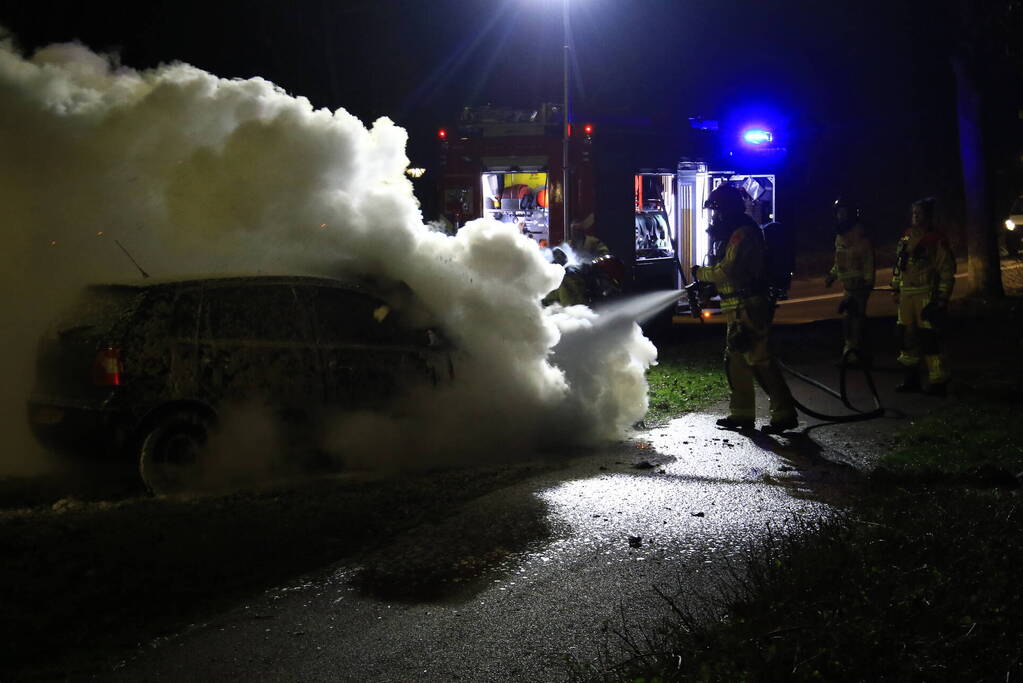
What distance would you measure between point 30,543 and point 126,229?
355 centimetres

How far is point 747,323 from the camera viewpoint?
8.80 meters

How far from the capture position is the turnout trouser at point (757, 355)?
8789 millimetres

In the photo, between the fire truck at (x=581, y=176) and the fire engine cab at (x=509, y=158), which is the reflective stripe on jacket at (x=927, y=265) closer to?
the fire truck at (x=581, y=176)

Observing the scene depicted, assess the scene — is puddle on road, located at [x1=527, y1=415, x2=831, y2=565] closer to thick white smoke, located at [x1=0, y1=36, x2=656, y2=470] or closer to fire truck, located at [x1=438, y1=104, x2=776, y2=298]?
thick white smoke, located at [x1=0, y1=36, x2=656, y2=470]

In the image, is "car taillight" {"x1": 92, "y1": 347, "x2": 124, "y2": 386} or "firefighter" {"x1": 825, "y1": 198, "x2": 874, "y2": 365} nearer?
"car taillight" {"x1": 92, "y1": 347, "x2": 124, "y2": 386}

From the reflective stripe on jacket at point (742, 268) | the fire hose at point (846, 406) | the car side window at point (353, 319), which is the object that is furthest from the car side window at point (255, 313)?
the fire hose at point (846, 406)

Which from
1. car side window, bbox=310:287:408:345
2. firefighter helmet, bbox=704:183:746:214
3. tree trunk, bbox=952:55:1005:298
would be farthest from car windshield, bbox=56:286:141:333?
tree trunk, bbox=952:55:1005:298

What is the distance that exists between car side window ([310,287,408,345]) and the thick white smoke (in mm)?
484

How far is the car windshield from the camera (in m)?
6.87

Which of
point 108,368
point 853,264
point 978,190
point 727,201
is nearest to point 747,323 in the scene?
Result: point 727,201

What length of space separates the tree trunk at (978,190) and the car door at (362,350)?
1390 centimetres

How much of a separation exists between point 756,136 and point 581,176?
11.5 feet

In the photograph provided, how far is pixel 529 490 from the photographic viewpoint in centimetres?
684

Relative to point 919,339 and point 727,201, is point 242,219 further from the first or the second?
point 919,339
